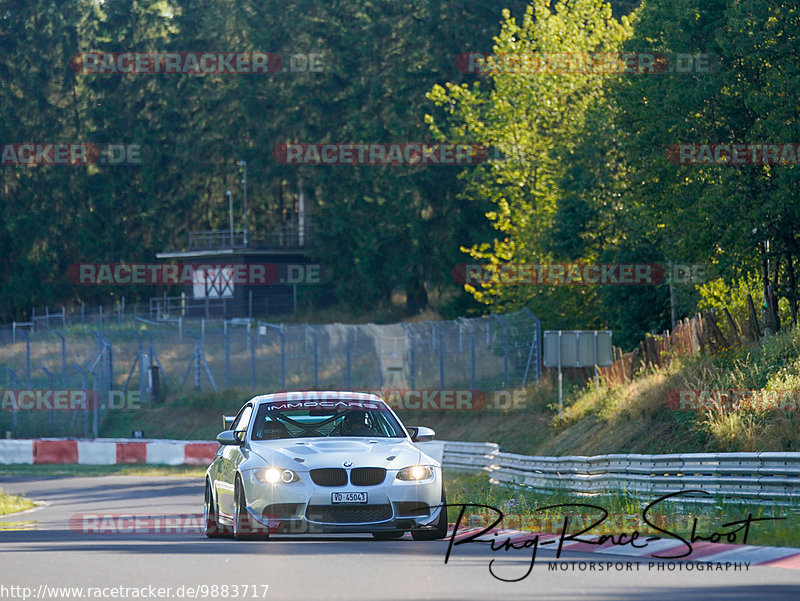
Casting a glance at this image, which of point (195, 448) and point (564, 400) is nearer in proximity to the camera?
point (564, 400)

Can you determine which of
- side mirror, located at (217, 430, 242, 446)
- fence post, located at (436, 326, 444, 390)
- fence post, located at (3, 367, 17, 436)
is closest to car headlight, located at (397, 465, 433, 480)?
side mirror, located at (217, 430, 242, 446)

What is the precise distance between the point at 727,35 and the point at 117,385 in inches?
1292

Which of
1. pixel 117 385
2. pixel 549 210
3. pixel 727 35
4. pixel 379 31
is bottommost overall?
pixel 117 385

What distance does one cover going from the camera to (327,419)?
591 inches

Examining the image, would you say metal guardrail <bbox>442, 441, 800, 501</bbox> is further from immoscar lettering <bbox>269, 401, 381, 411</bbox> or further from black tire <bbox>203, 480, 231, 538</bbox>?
black tire <bbox>203, 480, 231, 538</bbox>

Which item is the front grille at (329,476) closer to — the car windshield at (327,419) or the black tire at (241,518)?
the black tire at (241,518)

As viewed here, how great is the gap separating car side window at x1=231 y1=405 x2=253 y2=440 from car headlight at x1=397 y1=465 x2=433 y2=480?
1.95 meters

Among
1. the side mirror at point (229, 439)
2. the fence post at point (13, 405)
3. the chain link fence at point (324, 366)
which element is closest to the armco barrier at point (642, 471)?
the side mirror at point (229, 439)

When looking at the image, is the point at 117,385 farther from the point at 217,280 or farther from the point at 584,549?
the point at 584,549

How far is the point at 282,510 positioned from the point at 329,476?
0.54 metres

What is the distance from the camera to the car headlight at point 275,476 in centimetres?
1325

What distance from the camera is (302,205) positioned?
3319 inches

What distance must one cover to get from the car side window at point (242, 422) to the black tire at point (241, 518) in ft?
2.71

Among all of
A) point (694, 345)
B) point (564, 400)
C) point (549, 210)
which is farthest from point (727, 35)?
point (549, 210)
